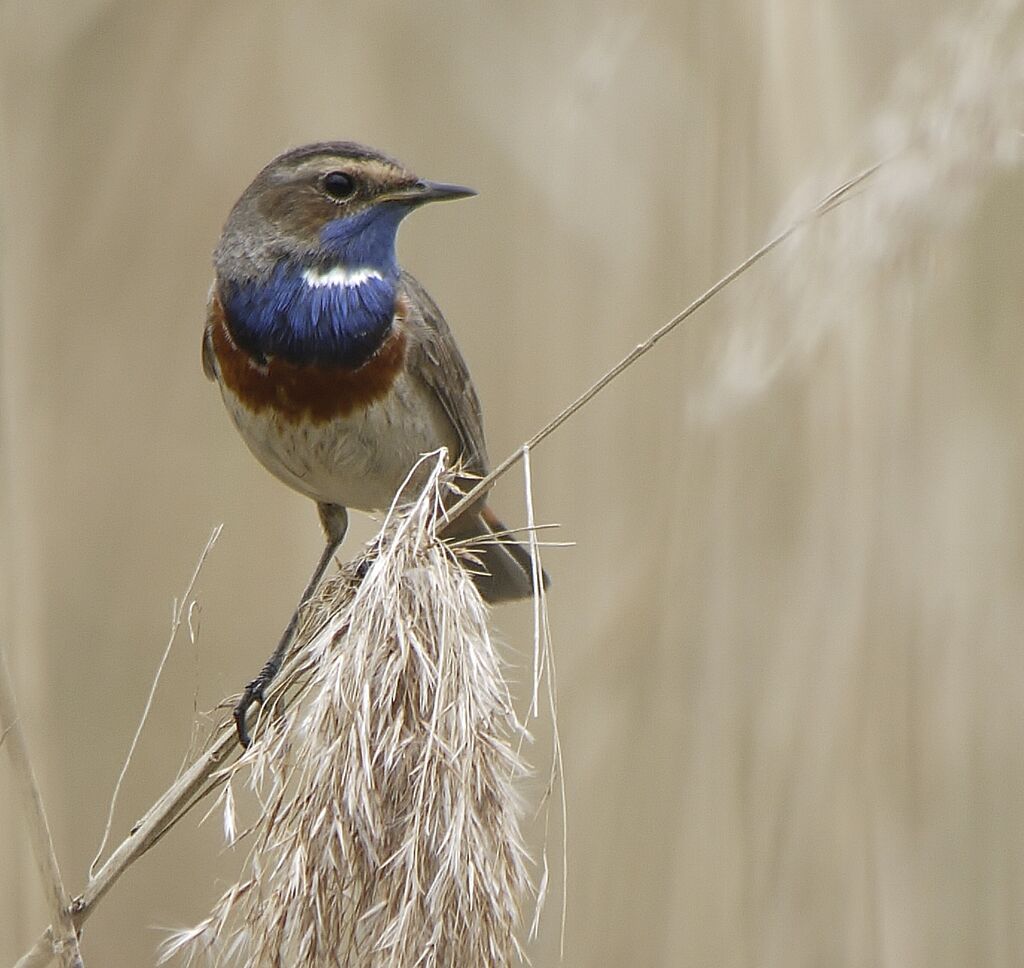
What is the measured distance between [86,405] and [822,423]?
1679 mm

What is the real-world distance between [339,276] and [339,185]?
0.56 ft

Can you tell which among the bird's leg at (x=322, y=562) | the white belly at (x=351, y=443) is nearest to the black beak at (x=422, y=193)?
the white belly at (x=351, y=443)

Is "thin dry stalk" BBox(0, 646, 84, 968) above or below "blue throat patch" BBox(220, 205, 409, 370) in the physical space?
below

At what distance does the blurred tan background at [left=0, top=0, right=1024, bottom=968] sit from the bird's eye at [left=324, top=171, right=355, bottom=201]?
62cm

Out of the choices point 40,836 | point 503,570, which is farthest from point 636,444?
point 40,836

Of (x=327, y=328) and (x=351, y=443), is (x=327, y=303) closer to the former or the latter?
(x=327, y=328)

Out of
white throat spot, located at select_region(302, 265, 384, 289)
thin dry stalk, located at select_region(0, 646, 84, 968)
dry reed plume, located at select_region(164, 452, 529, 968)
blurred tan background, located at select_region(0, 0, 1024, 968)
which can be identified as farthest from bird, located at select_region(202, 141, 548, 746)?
thin dry stalk, located at select_region(0, 646, 84, 968)

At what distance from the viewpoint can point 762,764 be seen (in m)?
2.84

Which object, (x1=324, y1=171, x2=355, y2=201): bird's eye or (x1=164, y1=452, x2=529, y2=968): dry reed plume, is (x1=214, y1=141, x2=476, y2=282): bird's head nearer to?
(x1=324, y1=171, x2=355, y2=201): bird's eye

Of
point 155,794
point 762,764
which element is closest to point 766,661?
point 762,764

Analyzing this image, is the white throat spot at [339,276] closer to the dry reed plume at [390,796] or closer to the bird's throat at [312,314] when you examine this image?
the bird's throat at [312,314]

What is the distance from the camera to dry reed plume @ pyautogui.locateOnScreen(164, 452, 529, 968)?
5.59 feet

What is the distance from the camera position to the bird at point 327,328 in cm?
279

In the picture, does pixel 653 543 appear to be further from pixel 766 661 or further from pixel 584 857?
pixel 584 857
